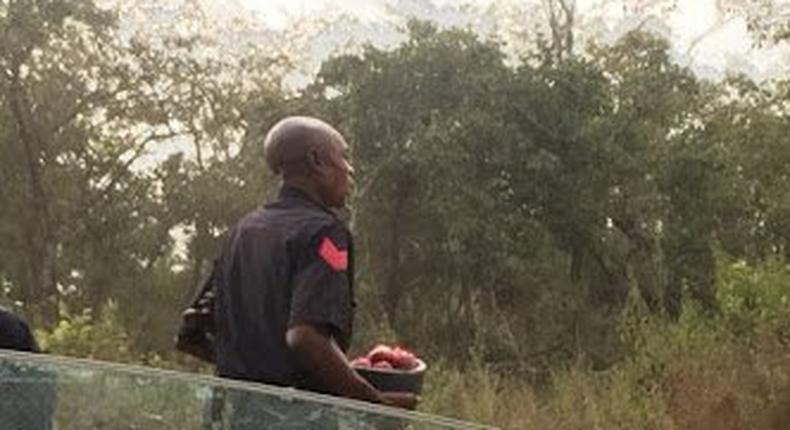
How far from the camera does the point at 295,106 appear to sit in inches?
794

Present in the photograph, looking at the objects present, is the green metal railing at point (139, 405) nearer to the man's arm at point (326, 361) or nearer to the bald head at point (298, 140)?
the man's arm at point (326, 361)

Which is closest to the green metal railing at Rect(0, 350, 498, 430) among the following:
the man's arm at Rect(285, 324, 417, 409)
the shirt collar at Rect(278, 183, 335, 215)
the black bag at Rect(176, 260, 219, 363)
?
the man's arm at Rect(285, 324, 417, 409)

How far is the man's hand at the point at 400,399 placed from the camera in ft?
5.83

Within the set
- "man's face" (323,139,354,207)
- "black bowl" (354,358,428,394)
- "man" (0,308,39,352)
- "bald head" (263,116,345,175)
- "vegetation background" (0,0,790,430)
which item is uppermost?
"vegetation background" (0,0,790,430)

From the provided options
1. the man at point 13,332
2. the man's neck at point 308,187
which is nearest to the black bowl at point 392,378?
the man's neck at point 308,187

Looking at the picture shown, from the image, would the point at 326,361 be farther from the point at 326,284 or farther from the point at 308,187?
the point at 308,187

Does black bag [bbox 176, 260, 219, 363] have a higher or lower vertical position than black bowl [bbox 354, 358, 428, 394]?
higher

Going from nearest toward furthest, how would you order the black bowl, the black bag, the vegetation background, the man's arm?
the man's arm → the black bowl → the black bag → the vegetation background

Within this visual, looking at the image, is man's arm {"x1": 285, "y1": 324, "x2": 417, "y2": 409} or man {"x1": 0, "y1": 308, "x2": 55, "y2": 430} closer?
man {"x1": 0, "y1": 308, "x2": 55, "y2": 430}

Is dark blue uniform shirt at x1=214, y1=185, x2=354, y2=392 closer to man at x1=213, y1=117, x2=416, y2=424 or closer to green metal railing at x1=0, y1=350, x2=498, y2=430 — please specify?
man at x1=213, y1=117, x2=416, y2=424

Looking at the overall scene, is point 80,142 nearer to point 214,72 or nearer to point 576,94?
point 214,72

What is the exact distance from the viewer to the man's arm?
1714 millimetres

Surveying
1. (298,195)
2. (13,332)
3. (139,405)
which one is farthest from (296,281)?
(13,332)

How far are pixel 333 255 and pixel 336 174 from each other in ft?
0.66
